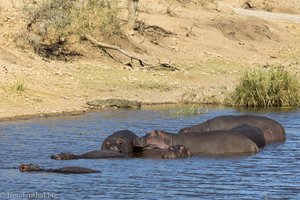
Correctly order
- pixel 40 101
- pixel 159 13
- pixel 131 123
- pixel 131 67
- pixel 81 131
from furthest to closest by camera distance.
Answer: pixel 159 13
pixel 131 67
pixel 40 101
pixel 131 123
pixel 81 131

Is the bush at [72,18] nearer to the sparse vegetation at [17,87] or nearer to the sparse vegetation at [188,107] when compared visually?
the sparse vegetation at [188,107]

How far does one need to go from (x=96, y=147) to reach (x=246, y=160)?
2.47 metres

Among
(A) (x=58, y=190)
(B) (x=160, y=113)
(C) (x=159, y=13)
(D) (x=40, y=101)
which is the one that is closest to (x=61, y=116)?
(D) (x=40, y=101)

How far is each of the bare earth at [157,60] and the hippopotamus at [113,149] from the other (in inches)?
146

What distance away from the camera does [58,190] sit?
11227mm

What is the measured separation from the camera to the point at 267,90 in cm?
2011

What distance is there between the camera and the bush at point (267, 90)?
2002 centimetres

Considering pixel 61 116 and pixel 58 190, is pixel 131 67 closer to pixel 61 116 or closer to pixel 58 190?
pixel 61 116

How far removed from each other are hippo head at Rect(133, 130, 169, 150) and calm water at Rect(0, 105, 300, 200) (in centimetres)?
52

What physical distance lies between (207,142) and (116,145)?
1413mm

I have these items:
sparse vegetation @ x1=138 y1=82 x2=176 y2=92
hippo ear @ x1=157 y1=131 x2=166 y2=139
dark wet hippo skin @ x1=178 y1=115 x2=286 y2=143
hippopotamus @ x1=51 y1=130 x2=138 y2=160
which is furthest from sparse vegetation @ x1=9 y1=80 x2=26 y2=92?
hippo ear @ x1=157 y1=131 x2=166 y2=139

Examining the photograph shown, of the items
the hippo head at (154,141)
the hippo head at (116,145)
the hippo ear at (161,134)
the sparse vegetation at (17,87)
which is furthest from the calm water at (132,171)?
the sparse vegetation at (17,87)

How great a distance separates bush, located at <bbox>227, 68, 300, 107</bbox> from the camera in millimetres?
20016

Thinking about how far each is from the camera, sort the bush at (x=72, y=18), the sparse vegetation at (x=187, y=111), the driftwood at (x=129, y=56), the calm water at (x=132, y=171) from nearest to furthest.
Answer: the calm water at (x=132, y=171), the sparse vegetation at (x=187, y=111), the bush at (x=72, y=18), the driftwood at (x=129, y=56)
